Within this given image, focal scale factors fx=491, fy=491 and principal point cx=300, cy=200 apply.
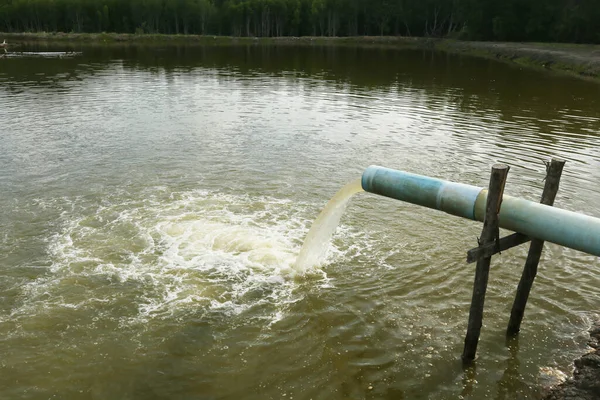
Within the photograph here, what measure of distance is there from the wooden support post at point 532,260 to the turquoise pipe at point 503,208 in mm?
958

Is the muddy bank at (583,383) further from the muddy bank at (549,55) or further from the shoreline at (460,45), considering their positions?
the muddy bank at (549,55)

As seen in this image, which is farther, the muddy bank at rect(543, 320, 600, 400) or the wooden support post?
the wooden support post

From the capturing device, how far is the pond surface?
31.0 ft

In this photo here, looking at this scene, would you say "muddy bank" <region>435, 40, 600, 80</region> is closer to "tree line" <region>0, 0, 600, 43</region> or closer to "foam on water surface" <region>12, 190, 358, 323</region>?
"tree line" <region>0, 0, 600, 43</region>

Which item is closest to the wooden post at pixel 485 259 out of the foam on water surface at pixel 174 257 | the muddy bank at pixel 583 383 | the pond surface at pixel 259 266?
the pond surface at pixel 259 266

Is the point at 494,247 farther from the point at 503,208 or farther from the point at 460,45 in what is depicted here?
the point at 460,45

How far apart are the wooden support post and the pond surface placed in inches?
18.3

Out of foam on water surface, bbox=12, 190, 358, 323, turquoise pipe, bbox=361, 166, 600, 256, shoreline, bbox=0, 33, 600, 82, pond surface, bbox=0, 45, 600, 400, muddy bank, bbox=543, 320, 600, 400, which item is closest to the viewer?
turquoise pipe, bbox=361, 166, 600, 256

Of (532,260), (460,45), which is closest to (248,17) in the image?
(460,45)

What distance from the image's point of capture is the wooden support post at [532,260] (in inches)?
349

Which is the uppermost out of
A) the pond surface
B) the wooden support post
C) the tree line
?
the tree line

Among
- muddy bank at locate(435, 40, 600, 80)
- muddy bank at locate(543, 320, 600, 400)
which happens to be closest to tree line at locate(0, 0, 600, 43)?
muddy bank at locate(435, 40, 600, 80)

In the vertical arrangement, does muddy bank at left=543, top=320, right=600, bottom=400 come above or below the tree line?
below

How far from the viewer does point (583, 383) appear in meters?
8.74
